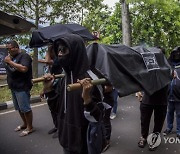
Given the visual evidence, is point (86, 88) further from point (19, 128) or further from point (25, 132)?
point (19, 128)

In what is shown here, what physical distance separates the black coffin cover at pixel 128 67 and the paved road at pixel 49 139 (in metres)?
1.44

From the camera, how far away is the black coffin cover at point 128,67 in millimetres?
3062

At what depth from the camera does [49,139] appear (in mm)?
5125

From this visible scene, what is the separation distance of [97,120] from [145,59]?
142cm

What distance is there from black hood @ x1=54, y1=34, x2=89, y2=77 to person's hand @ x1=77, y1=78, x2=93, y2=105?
0.29 meters

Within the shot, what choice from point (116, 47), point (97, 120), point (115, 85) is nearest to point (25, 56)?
point (116, 47)

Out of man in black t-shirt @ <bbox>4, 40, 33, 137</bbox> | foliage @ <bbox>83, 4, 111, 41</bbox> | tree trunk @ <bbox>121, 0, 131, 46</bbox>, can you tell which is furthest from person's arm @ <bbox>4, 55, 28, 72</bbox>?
foliage @ <bbox>83, 4, 111, 41</bbox>

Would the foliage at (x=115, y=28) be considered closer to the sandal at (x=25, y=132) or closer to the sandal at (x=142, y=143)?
the sandal at (x=25, y=132)

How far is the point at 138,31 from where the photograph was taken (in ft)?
41.8

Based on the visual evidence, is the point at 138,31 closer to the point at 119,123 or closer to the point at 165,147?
the point at 119,123

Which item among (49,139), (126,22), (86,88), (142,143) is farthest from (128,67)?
(126,22)

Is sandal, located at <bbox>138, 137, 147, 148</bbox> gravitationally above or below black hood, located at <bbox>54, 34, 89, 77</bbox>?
below

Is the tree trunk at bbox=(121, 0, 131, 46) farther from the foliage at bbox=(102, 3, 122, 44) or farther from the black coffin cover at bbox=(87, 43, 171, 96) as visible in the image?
the black coffin cover at bbox=(87, 43, 171, 96)

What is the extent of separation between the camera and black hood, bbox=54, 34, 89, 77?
259 centimetres
